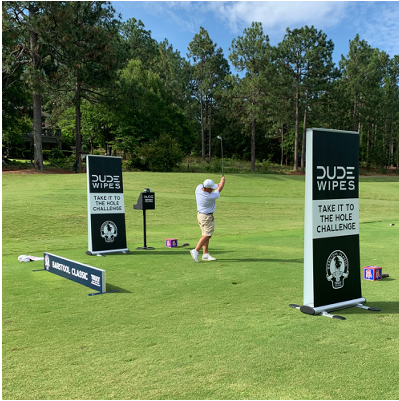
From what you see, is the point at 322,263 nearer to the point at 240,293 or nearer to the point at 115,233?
the point at 240,293

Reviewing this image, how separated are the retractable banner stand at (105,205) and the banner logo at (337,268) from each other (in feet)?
19.7

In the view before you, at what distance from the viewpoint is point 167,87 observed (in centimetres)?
6166

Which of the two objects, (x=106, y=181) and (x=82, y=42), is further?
(x=82, y=42)

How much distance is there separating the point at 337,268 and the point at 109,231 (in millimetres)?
6229

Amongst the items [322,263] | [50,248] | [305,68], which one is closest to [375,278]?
[322,263]

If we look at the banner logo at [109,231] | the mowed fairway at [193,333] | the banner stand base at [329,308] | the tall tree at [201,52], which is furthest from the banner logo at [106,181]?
the tall tree at [201,52]

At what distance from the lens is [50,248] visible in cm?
1109

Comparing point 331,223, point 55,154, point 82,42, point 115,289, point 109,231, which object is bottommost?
point 115,289

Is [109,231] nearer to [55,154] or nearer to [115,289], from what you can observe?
[115,289]

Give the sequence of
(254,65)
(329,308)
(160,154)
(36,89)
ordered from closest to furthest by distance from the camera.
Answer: (329,308)
(36,89)
(160,154)
(254,65)

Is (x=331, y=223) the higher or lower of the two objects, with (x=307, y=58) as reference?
lower

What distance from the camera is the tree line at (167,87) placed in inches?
1323

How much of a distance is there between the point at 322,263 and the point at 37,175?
102 feet

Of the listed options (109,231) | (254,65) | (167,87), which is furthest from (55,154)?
(109,231)
